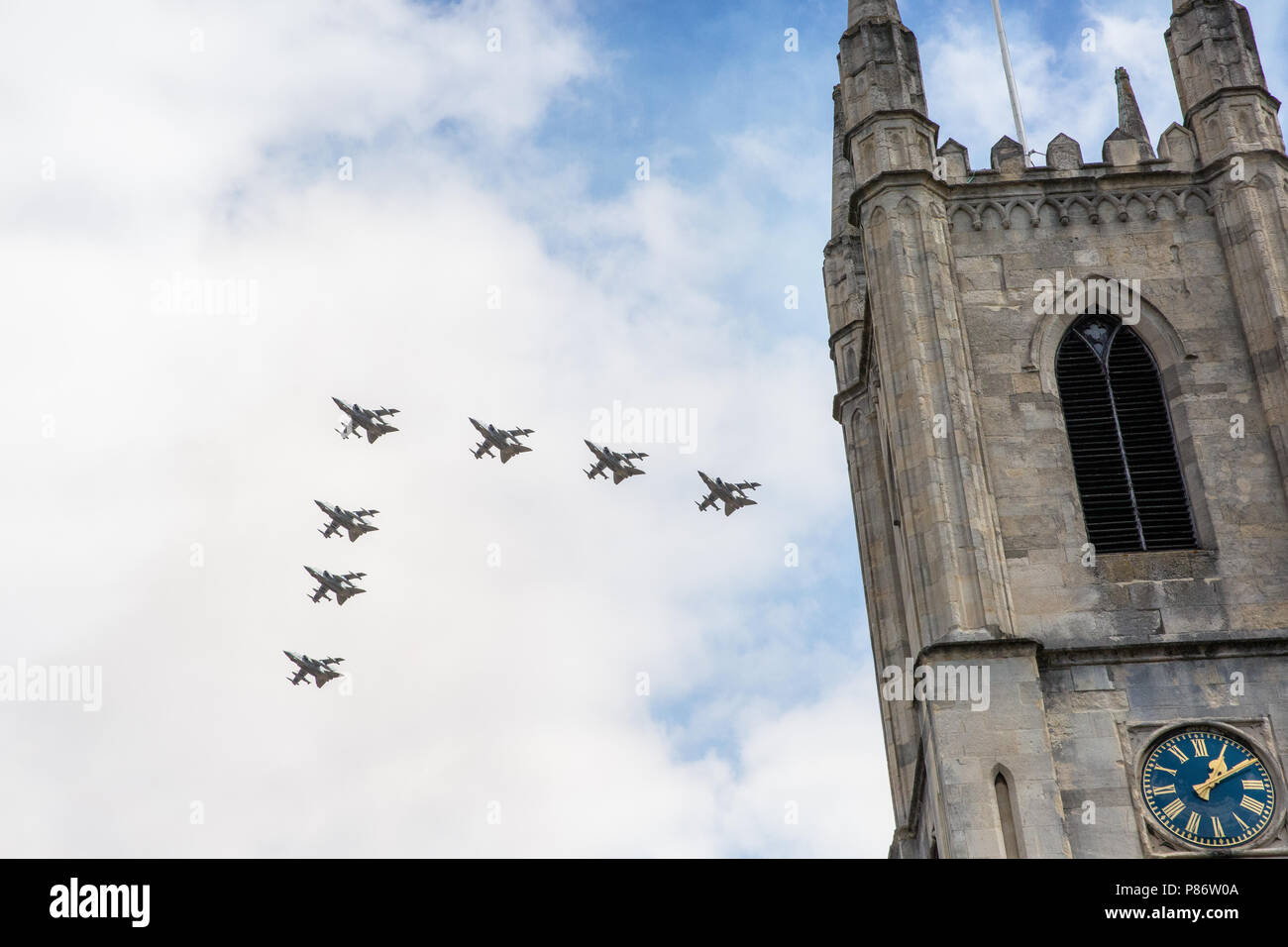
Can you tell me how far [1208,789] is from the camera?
119 feet

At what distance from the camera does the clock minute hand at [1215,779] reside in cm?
3628

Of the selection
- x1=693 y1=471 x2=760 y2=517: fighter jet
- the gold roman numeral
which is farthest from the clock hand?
x1=693 y1=471 x2=760 y2=517: fighter jet

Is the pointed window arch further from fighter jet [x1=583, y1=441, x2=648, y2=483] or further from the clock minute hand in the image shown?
fighter jet [x1=583, y1=441, x2=648, y2=483]

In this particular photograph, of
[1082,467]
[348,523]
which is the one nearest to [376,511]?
[348,523]

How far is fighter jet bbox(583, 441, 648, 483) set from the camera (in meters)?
70.2

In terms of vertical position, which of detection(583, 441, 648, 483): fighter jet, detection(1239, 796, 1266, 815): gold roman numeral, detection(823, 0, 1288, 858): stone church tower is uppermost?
detection(583, 441, 648, 483): fighter jet

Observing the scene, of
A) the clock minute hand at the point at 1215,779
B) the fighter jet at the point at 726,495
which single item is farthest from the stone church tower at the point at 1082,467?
the fighter jet at the point at 726,495

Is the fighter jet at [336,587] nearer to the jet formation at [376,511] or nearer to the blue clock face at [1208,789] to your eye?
the jet formation at [376,511]

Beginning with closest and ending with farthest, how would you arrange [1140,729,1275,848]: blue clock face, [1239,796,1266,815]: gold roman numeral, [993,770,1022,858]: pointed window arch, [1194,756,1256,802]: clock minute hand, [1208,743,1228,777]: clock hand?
[993,770,1022,858]: pointed window arch, [1140,729,1275,848]: blue clock face, [1239,796,1266,815]: gold roman numeral, [1194,756,1256,802]: clock minute hand, [1208,743,1228,777]: clock hand

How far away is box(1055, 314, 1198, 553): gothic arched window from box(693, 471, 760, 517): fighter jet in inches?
1086

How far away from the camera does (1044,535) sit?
129ft
